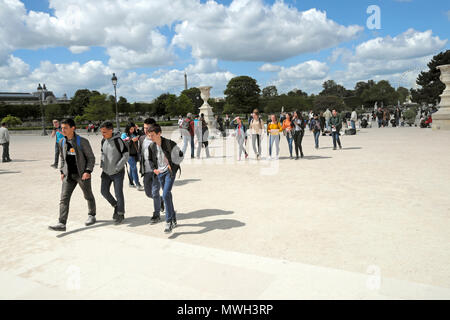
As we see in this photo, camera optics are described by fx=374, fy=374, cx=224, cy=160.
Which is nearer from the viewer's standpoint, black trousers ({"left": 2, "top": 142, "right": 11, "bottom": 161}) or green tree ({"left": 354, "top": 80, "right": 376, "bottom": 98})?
black trousers ({"left": 2, "top": 142, "right": 11, "bottom": 161})

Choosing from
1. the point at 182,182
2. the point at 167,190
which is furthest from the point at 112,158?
the point at 182,182

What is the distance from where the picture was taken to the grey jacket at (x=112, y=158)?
18.3ft

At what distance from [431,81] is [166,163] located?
73.7m

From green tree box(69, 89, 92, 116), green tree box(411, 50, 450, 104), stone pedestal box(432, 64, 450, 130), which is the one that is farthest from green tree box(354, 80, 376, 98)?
stone pedestal box(432, 64, 450, 130)

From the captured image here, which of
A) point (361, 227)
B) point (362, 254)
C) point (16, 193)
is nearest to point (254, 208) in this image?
point (361, 227)

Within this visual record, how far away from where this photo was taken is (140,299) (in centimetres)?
316

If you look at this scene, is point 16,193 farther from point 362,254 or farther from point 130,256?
point 362,254

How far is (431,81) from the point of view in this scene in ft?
219

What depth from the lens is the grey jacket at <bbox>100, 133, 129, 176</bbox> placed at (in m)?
5.57

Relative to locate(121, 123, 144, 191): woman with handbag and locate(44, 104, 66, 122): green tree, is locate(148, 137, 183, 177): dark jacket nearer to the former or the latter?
locate(121, 123, 144, 191): woman with handbag

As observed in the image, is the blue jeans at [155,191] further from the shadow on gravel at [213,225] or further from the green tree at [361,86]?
the green tree at [361,86]

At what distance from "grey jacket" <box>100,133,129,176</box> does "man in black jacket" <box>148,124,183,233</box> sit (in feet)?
2.23

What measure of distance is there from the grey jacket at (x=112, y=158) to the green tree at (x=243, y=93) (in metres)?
82.3

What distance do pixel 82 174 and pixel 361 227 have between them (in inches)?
155
